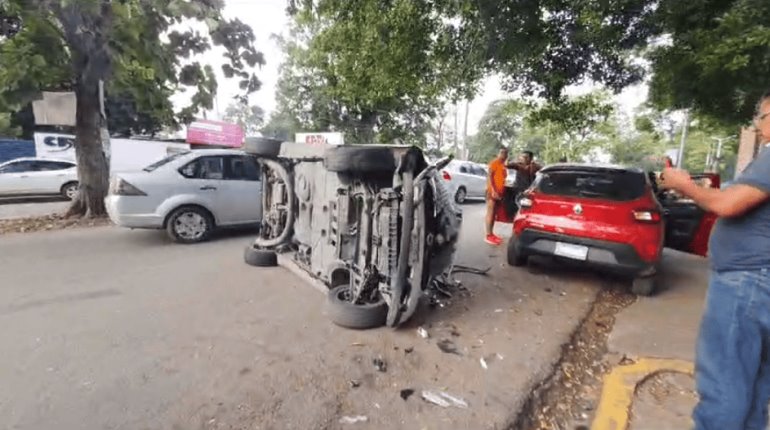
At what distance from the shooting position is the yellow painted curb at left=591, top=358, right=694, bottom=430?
2475mm

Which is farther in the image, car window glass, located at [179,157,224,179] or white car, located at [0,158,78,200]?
white car, located at [0,158,78,200]

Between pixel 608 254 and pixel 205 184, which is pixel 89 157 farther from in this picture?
pixel 608 254

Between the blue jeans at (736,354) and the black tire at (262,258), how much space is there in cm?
443

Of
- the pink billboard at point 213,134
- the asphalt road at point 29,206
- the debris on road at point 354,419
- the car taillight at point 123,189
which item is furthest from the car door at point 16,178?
the debris on road at point 354,419

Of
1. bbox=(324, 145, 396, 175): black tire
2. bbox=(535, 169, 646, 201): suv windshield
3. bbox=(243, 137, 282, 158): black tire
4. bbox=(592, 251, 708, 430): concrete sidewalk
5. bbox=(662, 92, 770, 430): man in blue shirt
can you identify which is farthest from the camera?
bbox=(243, 137, 282, 158): black tire

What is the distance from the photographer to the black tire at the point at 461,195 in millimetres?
14561

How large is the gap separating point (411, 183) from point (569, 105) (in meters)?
5.90

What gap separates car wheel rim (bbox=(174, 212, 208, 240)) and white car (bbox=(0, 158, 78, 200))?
25.4ft

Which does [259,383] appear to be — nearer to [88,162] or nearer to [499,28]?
[499,28]

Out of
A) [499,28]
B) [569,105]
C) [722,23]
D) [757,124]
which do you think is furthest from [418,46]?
[757,124]

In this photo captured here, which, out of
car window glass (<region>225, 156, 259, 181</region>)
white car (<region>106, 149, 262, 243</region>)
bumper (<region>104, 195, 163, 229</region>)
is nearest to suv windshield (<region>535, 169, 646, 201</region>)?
white car (<region>106, 149, 262, 243</region>)

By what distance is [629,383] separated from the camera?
114 inches

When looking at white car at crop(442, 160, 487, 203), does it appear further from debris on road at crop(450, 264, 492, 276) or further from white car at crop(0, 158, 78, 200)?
white car at crop(0, 158, 78, 200)

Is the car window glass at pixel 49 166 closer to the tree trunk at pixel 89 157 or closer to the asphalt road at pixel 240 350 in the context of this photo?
the tree trunk at pixel 89 157
